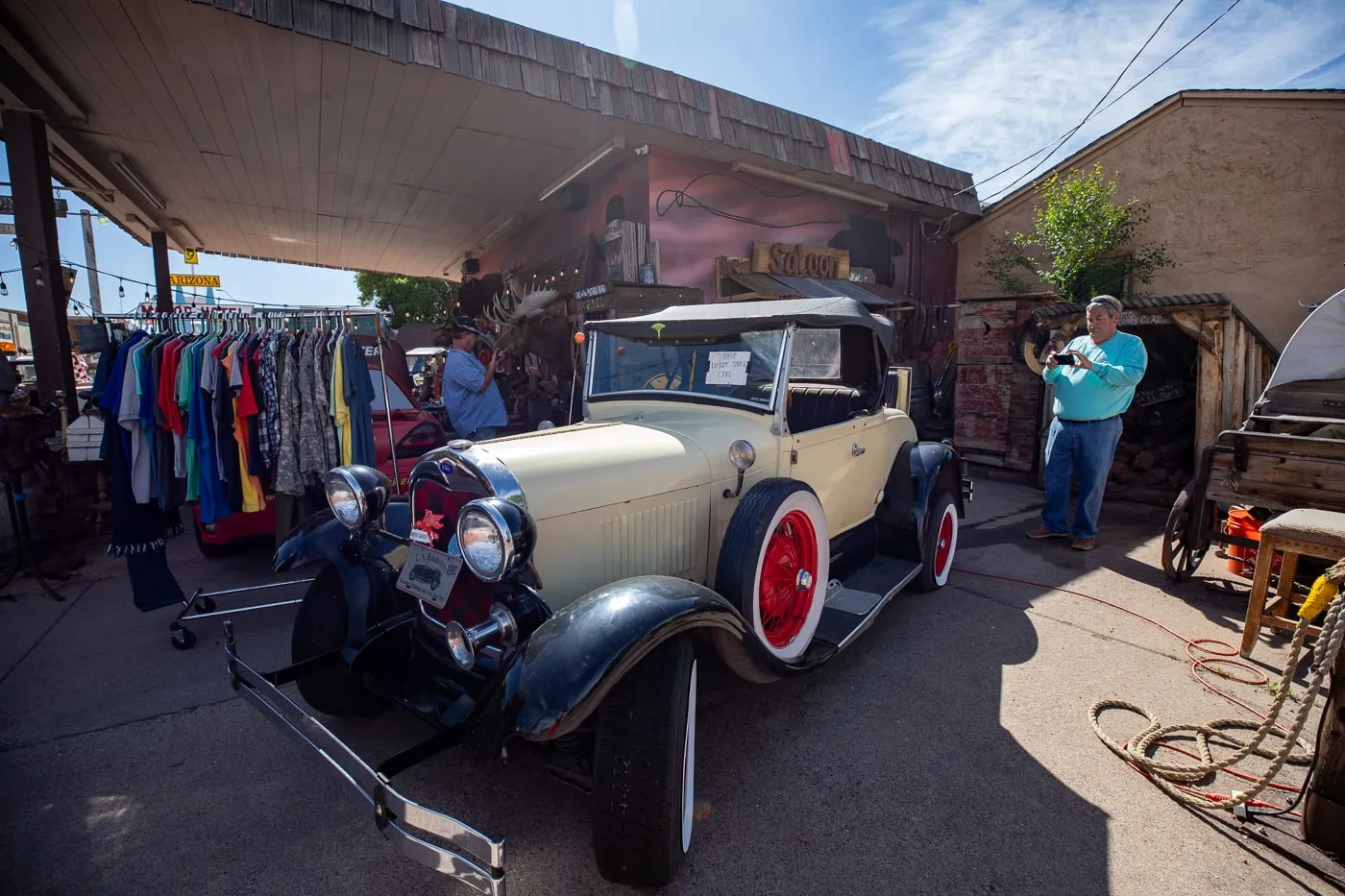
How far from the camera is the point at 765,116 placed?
7.56 meters

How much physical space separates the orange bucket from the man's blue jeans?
80 cm

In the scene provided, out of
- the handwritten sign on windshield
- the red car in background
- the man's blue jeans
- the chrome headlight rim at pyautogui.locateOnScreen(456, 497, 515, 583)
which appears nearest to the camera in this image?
the chrome headlight rim at pyautogui.locateOnScreen(456, 497, 515, 583)

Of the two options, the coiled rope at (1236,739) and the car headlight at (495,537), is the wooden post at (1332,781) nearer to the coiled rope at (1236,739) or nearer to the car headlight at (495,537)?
the coiled rope at (1236,739)

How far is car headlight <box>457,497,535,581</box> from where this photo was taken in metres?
1.81

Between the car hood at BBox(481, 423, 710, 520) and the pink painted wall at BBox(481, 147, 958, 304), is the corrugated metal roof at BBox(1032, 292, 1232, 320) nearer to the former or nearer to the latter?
the pink painted wall at BBox(481, 147, 958, 304)

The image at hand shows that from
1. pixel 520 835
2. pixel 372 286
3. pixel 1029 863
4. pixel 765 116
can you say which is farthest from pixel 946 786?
pixel 372 286

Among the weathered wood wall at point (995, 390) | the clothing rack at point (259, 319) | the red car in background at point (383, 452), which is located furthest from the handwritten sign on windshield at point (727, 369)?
the weathered wood wall at point (995, 390)

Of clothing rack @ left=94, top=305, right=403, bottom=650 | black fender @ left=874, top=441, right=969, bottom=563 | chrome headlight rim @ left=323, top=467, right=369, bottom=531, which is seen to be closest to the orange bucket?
black fender @ left=874, top=441, right=969, bottom=563

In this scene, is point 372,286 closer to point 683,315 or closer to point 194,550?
point 194,550

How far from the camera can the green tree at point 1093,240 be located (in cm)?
872

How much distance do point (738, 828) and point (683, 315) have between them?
2.30 m

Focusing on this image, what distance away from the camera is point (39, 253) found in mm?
5961

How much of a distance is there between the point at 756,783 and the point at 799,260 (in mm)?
8352

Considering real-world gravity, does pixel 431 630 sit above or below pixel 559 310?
below
